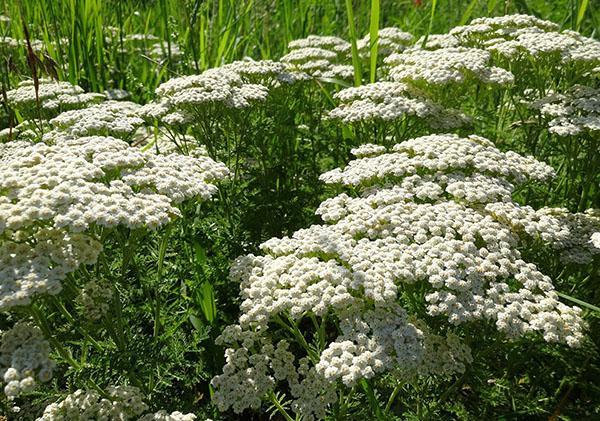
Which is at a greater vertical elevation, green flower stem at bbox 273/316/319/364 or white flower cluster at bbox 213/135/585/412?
white flower cluster at bbox 213/135/585/412

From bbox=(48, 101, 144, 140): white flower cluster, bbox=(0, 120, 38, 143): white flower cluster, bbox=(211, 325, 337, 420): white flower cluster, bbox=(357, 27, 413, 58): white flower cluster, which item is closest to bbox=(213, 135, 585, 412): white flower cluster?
bbox=(211, 325, 337, 420): white flower cluster

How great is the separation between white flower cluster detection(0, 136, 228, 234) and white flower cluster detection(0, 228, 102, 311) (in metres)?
0.09

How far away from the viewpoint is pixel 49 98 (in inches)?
232

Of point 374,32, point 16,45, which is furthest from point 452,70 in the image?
point 16,45

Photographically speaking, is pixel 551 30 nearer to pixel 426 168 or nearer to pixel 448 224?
pixel 426 168

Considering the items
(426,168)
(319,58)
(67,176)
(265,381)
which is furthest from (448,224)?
(319,58)

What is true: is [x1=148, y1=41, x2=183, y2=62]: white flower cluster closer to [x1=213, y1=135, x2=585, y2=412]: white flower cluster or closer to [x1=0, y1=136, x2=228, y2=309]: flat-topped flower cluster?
[x1=0, y1=136, x2=228, y2=309]: flat-topped flower cluster

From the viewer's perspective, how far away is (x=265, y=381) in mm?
3369

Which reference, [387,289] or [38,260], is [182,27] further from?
[387,289]

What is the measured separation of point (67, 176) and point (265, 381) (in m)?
1.67

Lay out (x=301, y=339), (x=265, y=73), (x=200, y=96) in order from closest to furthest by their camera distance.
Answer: (x=301, y=339)
(x=200, y=96)
(x=265, y=73)

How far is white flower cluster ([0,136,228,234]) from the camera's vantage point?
9.40 feet

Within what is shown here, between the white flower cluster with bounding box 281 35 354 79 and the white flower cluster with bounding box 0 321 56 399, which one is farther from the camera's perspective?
the white flower cluster with bounding box 281 35 354 79

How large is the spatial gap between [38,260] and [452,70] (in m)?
4.03
